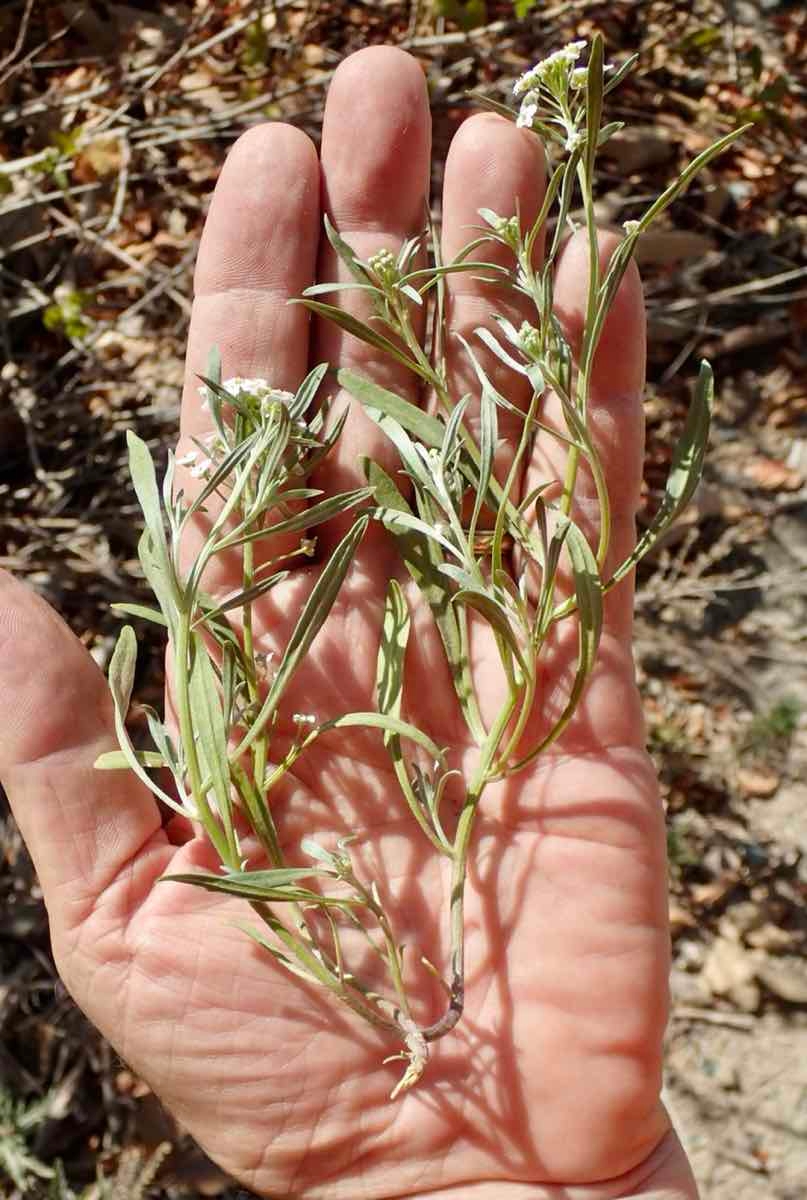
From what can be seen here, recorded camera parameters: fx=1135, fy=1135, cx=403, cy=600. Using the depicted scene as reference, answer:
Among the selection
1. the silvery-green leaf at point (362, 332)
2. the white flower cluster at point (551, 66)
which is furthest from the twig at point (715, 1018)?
the white flower cluster at point (551, 66)

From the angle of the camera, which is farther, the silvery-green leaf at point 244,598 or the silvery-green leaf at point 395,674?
the silvery-green leaf at point 395,674

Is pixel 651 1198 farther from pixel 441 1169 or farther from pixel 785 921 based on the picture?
pixel 785 921

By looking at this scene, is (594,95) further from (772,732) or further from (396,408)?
(772,732)

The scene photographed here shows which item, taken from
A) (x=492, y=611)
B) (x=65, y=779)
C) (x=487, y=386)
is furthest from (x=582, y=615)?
(x=65, y=779)

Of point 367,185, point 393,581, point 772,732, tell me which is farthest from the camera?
point 772,732

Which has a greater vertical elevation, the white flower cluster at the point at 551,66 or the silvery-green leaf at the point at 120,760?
the white flower cluster at the point at 551,66

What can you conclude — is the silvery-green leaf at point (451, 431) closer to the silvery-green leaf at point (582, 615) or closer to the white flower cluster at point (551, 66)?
the silvery-green leaf at point (582, 615)

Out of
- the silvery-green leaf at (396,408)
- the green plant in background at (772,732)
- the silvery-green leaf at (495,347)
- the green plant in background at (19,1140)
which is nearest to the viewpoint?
the silvery-green leaf at (495,347)

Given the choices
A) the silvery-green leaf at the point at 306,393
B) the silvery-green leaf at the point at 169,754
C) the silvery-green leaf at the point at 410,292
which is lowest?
the silvery-green leaf at the point at 169,754

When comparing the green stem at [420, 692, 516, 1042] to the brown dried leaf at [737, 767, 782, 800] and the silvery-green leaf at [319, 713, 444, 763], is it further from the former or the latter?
the brown dried leaf at [737, 767, 782, 800]
